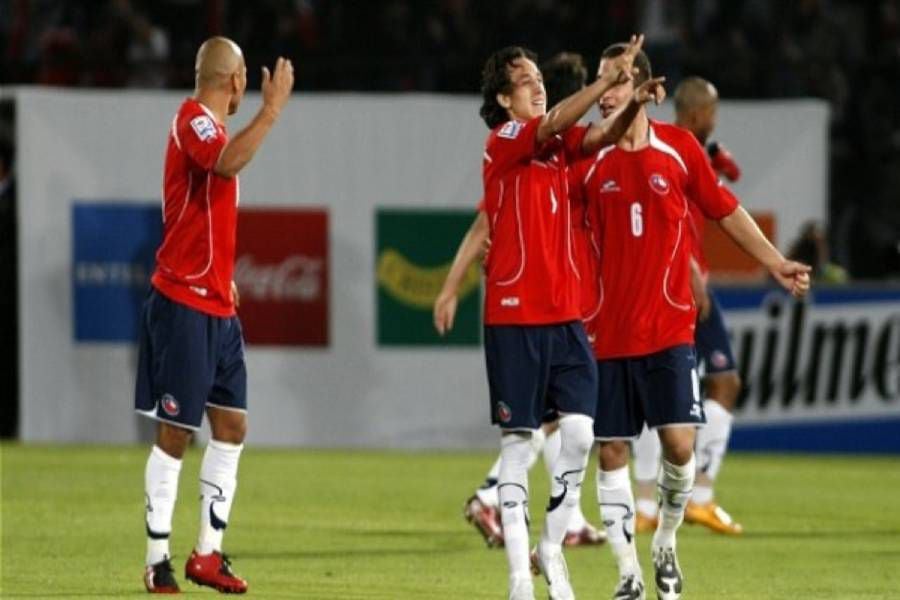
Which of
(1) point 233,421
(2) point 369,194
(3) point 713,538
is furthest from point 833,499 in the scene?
(1) point 233,421

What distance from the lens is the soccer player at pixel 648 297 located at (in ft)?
31.8

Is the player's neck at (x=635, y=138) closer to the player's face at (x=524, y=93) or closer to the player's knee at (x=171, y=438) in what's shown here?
the player's face at (x=524, y=93)

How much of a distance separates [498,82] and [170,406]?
212cm

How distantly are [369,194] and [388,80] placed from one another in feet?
6.70

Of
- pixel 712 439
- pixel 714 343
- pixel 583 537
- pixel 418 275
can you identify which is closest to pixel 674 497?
pixel 583 537

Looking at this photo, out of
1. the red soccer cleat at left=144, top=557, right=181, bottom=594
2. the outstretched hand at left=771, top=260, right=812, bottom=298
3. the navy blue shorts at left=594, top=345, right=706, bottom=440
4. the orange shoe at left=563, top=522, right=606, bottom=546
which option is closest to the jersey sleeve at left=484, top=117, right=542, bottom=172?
the navy blue shorts at left=594, top=345, right=706, bottom=440

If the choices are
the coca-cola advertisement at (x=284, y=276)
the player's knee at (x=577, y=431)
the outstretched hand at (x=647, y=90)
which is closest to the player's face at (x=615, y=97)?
the outstretched hand at (x=647, y=90)

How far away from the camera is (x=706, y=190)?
9805 millimetres

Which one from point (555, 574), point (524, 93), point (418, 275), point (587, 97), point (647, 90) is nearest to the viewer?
point (587, 97)

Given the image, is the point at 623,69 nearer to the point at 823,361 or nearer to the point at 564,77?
the point at 564,77

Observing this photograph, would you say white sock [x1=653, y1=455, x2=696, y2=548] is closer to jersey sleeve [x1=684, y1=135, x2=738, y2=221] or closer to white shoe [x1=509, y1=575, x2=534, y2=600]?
white shoe [x1=509, y1=575, x2=534, y2=600]

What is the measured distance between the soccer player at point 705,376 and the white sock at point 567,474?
9.65ft

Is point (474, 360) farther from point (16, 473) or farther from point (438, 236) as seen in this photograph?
point (16, 473)

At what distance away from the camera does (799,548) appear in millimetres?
12766
